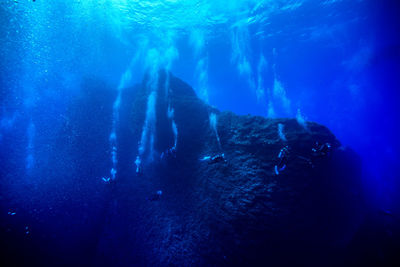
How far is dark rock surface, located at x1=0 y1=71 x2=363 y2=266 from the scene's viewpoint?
5.94 metres

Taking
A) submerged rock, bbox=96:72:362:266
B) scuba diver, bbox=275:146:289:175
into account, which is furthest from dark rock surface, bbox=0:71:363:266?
scuba diver, bbox=275:146:289:175

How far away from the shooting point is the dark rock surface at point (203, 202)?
594 cm

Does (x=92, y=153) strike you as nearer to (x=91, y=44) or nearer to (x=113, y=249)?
(x=113, y=249)

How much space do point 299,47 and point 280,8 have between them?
12.5m

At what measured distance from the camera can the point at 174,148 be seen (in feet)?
32.6

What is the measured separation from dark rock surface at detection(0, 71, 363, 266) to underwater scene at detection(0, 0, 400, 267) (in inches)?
2.4

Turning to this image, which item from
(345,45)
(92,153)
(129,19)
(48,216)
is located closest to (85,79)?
(129,19)

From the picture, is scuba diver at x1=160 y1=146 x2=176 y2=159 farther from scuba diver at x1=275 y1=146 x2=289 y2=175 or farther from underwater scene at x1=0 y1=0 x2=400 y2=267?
scuba diver at x1=275 y1=146 x2=289 y2=175

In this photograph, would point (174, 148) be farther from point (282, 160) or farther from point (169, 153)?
point (282, 160)

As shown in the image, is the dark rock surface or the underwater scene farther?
the underwater scene

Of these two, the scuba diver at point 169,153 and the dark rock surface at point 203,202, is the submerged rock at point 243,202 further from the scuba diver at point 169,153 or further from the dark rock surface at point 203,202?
the scuba diver at point 169,153

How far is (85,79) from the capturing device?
1889 cm

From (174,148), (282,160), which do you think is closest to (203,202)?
(174,148)

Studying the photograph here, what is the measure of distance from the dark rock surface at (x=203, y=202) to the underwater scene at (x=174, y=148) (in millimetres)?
61
